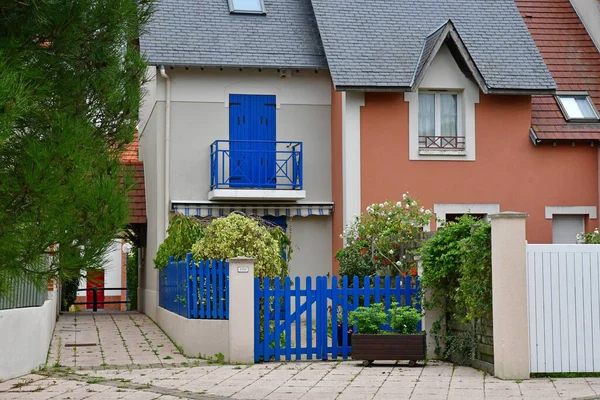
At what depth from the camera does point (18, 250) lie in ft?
29.3

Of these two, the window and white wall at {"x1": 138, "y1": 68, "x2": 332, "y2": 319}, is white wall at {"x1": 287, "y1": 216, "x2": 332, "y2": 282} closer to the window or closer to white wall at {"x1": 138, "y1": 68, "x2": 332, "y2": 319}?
white wall at {"x1": 138, "y1": 68, "x2": 332, "y2": 319}

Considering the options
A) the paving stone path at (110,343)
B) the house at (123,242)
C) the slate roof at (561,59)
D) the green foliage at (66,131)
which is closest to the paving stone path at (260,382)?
the paving stone path at (110,343)

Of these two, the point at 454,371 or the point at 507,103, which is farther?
the point at 507,103

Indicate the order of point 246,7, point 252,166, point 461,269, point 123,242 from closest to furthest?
point 461,269 < point 123,242 < point 252,166 < point 246,7

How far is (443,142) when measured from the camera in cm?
2298

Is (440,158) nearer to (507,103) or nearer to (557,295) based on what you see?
(507,103)

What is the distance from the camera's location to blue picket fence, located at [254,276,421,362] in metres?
15.4

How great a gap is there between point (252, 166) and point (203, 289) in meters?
6.71

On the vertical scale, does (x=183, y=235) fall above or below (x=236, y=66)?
below

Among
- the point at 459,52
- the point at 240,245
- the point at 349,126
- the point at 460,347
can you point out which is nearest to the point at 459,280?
the point at 460,347

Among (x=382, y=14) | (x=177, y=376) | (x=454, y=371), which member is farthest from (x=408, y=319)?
(x=382, y=14)

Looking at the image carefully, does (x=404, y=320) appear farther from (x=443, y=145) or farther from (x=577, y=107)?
(x=577, y=107)

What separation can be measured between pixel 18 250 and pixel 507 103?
16310 millimetres

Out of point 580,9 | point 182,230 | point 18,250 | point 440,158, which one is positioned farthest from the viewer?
point 580,9
